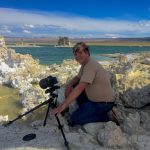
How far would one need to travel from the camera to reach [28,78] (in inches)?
844

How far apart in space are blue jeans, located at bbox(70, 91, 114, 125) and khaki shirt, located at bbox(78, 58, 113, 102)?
0.37 ft

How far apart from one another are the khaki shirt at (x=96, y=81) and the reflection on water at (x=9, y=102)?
280 inches

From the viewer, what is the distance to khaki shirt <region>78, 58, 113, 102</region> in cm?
659

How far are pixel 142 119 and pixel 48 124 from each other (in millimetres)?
1921

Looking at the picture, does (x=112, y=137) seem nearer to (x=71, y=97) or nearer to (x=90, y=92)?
(x=90, y=92)

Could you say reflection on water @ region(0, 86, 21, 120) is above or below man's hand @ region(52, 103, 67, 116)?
below

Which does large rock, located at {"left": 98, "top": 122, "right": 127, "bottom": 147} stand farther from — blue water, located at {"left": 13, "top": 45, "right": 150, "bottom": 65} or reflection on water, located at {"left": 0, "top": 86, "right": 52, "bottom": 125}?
blue water, located at {"left": 13, "top": 45, "right": 150, "bottom": 65}

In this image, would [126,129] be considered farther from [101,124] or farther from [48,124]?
[48,124]

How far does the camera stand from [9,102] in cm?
1662

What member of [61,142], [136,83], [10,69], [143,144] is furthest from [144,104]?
[10,69]

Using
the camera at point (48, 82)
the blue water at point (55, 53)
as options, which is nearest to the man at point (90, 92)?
the camera at point (48, 82)

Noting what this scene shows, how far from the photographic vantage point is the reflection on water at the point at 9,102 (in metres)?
14.5

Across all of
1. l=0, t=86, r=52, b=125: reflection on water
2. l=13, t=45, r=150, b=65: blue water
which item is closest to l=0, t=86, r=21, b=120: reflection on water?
l=0, t=86, r=52, b=125: reflection on water

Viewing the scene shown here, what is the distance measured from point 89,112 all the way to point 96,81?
65 centimetres
